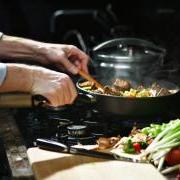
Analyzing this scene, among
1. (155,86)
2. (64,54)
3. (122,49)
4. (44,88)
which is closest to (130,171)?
(44,88)

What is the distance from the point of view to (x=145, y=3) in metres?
Result: 4.17

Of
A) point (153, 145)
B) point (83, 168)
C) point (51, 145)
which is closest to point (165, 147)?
point (153, 145)

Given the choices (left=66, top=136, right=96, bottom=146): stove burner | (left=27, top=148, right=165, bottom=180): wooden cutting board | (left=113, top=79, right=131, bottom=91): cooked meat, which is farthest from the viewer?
(left=113, top=79, right=131, bottom=91): cooked meat

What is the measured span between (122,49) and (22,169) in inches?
42.3

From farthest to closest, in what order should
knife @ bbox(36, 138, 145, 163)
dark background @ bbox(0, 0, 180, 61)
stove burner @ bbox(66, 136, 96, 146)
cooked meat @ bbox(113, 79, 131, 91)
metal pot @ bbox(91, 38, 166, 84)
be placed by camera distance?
dark background @ bbox(0, 0, 180, 61), metal pot @ bbox(91, 38, 166, 84), cooked meat @ bbox(113, 79, 131, 91), stove burner @ bbox(66, 136, 96, 146), knife @ bbox(36, 138, 145, 163)

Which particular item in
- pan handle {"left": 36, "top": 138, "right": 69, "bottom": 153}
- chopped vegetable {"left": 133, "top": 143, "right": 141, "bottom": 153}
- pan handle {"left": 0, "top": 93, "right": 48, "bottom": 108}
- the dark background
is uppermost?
pan handle {"left": 0, "top": 93, "right": 48, "bottom": 108}

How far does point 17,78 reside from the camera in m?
1.68

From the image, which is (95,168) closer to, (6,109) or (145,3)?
(6,109)

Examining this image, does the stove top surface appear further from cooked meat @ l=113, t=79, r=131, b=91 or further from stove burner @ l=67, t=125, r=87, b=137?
cooked meat @ l=113, t=79, r=131, b=91

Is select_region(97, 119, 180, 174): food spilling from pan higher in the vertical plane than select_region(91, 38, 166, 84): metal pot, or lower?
lower

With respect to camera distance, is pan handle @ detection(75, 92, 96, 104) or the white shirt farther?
pan handle @ detection(75, 92, 96, 104)

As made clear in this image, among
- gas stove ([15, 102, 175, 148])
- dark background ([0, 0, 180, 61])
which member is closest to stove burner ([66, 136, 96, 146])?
gas stove ([15, 102, 175, 148])

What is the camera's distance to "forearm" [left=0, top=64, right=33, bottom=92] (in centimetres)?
168

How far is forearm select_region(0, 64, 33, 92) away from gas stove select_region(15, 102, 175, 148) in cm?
17
